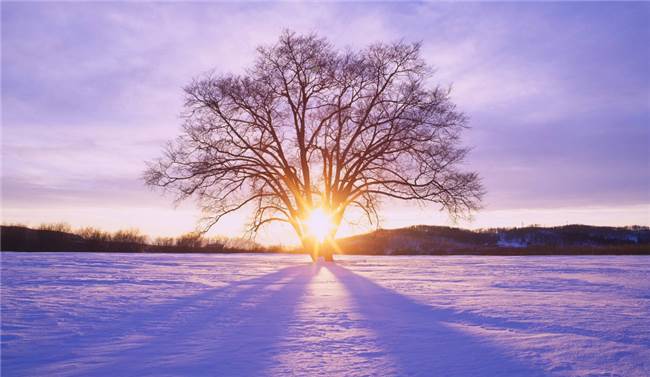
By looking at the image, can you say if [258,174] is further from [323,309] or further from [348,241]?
[348,241]

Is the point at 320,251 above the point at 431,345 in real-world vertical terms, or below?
above

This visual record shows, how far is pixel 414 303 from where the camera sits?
681 cm

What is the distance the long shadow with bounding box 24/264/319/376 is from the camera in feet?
11.7

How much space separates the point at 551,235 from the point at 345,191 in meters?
37.0

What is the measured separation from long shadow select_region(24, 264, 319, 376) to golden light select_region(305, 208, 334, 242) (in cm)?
1163

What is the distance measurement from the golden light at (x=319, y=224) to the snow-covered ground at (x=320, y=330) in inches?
396

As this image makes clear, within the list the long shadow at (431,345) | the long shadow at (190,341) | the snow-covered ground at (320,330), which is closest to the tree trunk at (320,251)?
the snow-covered ground at (320,330)

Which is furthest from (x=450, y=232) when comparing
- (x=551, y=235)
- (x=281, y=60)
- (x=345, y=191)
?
(x=281, y=60)

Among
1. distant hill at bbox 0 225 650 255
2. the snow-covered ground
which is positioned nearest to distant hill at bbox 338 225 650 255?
distant hill at bbox 0 225 650 255

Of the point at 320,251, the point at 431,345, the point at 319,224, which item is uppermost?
the point at 319,224

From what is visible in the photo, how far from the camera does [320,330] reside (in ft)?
16.0

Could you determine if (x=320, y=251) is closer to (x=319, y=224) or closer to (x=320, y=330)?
(x=319, y=224)

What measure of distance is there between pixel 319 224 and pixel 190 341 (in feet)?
47.8

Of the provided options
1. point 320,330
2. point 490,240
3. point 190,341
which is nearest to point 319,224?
point 320,330
